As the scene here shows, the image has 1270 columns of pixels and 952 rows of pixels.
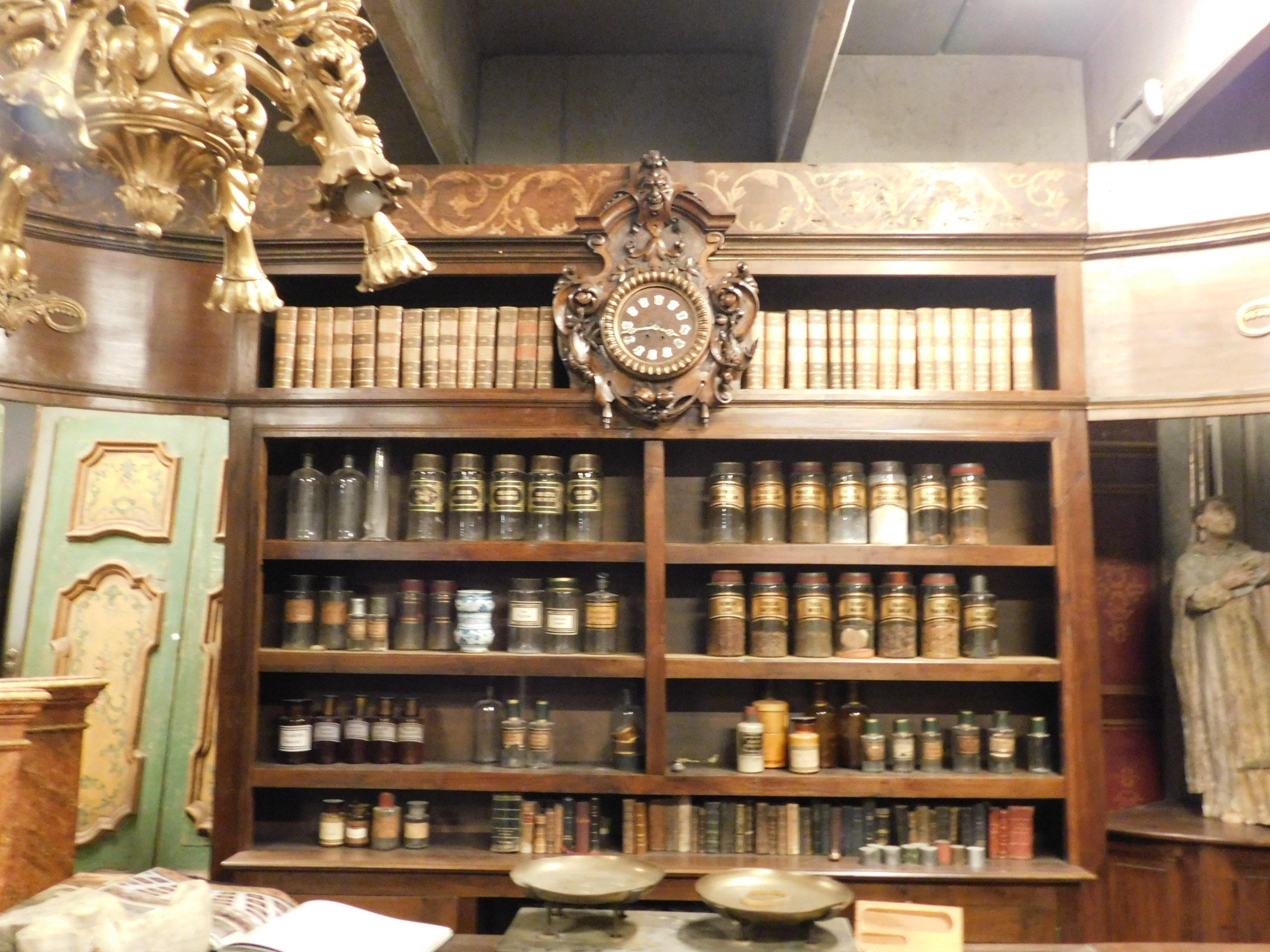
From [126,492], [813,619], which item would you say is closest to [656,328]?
[813,619]

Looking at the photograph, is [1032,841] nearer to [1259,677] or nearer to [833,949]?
[1259,677]

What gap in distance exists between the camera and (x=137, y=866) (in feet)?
10.4

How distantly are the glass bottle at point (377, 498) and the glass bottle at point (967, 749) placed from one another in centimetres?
173

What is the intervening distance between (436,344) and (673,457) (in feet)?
2.58

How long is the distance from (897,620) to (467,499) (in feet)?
4.16

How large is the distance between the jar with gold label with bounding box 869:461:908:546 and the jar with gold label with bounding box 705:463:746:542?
0.37 m

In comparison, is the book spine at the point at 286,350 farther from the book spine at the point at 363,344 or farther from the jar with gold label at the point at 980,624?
the jar with gold label at the point at 980,624

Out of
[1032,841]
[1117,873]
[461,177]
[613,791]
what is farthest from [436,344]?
[1117,873]

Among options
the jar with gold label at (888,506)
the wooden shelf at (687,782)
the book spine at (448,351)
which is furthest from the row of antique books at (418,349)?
the wooden shelf at (687,782)

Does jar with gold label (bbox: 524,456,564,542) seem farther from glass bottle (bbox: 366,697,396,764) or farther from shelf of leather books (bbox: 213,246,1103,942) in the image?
glass bottle (bbox: 366,697,396,764)

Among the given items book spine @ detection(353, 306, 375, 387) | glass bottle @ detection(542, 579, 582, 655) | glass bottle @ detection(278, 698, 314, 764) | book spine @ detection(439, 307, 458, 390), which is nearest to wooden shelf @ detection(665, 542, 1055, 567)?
glass bottle @ detection(542, 579, 582, 655)

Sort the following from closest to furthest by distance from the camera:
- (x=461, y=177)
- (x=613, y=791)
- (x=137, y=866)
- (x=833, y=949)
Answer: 1. (x=833, y=949)
2. (x=613, y=791)
3. (x=461, y=177)
4. (x=137, y=866)

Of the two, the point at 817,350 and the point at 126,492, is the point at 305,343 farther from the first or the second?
the point at 817,350

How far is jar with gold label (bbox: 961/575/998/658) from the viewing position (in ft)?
9.05
